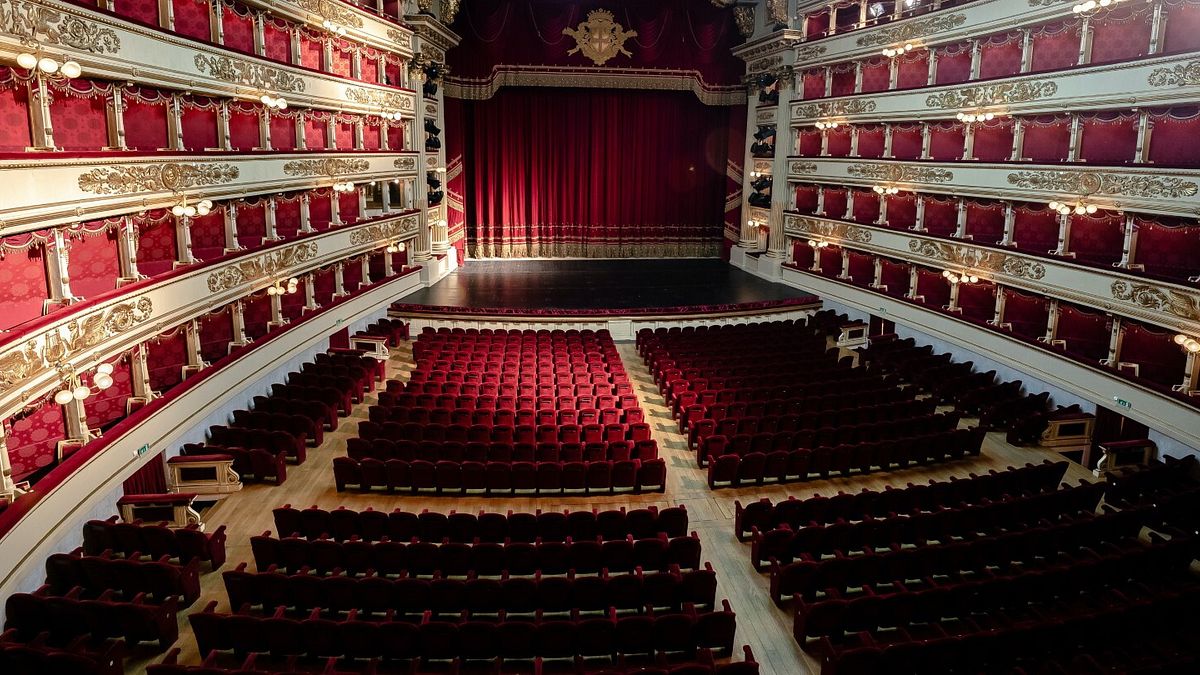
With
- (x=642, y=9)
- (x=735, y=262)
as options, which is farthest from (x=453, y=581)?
(x=642, y=9)

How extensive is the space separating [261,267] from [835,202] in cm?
1525

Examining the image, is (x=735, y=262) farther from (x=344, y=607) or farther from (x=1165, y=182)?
(x=344, y=607)

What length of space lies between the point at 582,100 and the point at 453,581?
2209 centimetres

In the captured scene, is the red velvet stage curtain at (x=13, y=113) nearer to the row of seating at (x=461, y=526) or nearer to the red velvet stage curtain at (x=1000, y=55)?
the row of seating at (x=461, y=526)

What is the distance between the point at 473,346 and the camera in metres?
16.7

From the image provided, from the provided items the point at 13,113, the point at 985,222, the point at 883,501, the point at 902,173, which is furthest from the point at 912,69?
the point at 13,113

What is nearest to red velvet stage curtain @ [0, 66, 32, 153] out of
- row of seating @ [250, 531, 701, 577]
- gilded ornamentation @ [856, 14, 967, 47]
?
row of seating @ [250, 531, 701, 577]

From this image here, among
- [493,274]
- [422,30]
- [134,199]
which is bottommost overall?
[493,274]

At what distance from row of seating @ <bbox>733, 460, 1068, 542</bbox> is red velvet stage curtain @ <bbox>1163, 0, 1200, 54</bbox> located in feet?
22.9

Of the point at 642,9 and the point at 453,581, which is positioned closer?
the point at 453,581

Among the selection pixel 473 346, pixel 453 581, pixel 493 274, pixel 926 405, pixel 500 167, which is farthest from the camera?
pixel 500 167

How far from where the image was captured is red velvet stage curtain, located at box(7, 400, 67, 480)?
325 inches

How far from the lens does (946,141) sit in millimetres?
17234

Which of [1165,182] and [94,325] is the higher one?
[1165,182]
